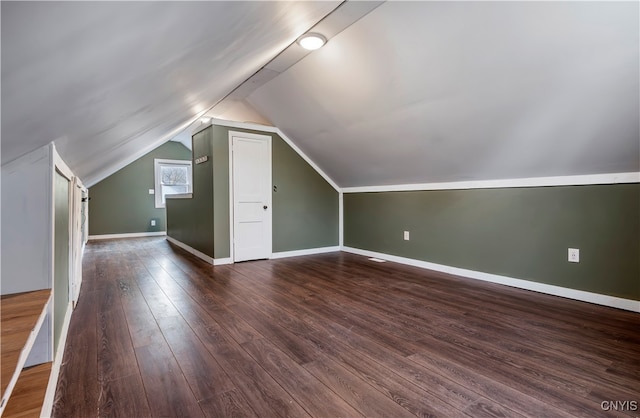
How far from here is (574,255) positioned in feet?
8.91

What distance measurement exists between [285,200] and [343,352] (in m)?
3.23

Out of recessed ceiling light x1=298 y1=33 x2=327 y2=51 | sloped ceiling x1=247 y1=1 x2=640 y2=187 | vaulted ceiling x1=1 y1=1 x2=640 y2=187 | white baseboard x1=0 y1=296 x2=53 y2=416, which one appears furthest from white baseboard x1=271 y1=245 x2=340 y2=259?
white baseboard x1=0 y1=296 x2=53 y2=416

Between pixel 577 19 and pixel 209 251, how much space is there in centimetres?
437

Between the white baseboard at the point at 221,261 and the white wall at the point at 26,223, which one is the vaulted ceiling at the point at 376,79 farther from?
the white baseboard at the point at 221,261

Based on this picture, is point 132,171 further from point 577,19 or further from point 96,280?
point 577,19

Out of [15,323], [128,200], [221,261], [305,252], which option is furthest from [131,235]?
[15,323]

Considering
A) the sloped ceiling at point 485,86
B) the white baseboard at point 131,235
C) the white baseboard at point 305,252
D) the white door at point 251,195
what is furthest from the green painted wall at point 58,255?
the white baseboard at point 131,235

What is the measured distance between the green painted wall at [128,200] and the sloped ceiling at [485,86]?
5262mm

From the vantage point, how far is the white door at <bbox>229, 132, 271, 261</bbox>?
434 centimetres

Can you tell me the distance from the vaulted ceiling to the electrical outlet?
2.29 ft

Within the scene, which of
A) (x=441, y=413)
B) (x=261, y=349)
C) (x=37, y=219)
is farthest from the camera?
(x=261, y=349)

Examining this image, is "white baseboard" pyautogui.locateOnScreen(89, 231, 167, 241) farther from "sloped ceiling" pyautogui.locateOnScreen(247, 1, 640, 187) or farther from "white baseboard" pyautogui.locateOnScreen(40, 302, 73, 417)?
"white baseboard" pyautogui.locateOnScreen(40, 302, 73, 417)

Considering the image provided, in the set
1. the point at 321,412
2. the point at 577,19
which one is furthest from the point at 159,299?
the point at 577,19

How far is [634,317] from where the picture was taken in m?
2.29
